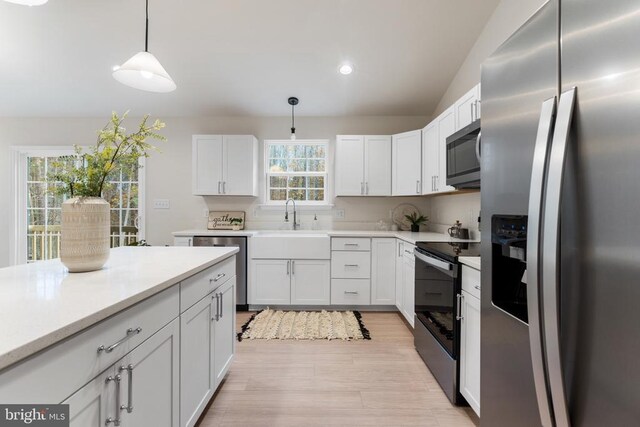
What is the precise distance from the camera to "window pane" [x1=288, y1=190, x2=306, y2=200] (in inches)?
166

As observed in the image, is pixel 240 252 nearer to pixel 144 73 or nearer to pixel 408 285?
pixel 408 285

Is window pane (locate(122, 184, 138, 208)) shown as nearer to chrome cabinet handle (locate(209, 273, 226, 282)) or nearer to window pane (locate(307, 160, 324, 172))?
window pane (locate(307, 160, 324, 172))

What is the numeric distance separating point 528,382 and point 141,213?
15.3 ft

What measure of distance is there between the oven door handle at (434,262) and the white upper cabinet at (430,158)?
40.5 inches

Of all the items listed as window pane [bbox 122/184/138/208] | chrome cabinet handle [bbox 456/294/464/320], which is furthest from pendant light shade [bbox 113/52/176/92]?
window pane [bbox 122/184/138/208]

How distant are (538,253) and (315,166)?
3655 mm

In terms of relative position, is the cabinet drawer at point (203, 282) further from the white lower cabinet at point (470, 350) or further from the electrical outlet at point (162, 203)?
the electrical outlet at point (162, 203)

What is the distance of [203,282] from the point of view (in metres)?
1.56

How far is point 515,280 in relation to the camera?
3.17 feet

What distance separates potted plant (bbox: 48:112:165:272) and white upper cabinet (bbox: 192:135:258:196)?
8.10ft

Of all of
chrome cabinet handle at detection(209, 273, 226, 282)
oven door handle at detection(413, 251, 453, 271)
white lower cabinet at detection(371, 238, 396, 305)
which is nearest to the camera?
chrome cabinet handle at detection(209, 273, 226, 282)

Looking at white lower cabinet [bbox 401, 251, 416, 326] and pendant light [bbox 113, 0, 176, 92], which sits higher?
pendant light [bbox 113, 0, 176, 92]

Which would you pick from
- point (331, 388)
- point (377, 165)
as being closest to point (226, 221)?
point (377, 165)

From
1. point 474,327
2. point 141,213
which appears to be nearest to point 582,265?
point 474,327
